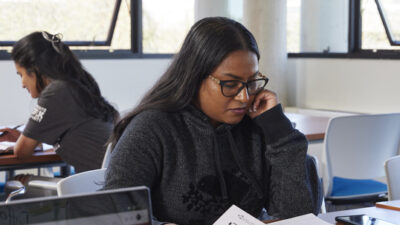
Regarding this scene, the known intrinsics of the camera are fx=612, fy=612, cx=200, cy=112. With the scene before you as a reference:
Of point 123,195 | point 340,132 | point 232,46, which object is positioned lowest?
point 340,132

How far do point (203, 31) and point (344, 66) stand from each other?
11.9 feet

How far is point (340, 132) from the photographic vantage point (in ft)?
10.9

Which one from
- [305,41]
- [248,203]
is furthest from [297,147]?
[305,41]

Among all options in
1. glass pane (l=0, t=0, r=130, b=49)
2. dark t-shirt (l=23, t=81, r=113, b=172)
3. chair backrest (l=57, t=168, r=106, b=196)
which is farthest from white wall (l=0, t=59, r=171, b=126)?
chair backrest (l=57, t=168, r=106, b=196)

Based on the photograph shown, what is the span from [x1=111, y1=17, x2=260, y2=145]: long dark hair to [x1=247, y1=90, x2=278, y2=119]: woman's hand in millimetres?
202

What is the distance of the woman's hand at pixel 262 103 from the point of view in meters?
1.95

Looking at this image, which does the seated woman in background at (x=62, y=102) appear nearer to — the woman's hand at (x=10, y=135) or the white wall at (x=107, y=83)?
the woman's hand at (x=10, y=135)

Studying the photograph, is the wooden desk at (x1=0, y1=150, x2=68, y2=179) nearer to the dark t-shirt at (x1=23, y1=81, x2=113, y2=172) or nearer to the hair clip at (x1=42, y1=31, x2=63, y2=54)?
the dark t-shirt at (x1=23, y1=81, x2=113, y2=172)

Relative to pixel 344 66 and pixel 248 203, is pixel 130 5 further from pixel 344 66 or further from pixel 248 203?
pixel 248 203

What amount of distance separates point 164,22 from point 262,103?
387 cm

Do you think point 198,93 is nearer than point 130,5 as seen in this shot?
Yes

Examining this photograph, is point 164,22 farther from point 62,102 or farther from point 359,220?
point 359,220

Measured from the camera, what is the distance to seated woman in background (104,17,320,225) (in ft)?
5.63

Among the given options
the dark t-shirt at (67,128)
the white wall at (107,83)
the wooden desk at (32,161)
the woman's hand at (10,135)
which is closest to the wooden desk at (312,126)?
the dark t-shirt at (67,128)
